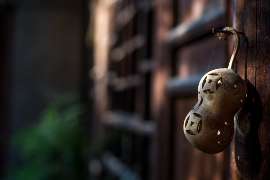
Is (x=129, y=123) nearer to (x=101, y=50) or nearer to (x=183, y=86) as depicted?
(x=183, y=86)

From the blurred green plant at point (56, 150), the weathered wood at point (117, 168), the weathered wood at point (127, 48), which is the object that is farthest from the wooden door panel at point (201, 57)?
the blurred green plant at point (56, 150)

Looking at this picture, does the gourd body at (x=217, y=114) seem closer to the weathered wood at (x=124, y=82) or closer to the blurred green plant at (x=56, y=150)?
the weathered wood at (x=124, y=82)

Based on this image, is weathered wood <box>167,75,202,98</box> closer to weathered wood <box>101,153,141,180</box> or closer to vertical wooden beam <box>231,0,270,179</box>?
vertical wooden beam <box>231,0,270,179</box>

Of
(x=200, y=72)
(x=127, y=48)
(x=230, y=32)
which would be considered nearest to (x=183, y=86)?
(x=200, y=72)

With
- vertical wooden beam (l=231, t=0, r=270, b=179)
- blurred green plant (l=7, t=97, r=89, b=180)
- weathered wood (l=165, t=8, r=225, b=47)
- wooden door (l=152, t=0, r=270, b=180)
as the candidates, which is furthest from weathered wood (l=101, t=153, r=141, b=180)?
vertical wooden beam (l=231, t=0, r=270, b=179)

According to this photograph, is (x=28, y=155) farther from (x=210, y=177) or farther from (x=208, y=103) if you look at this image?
(x=208, y=103)

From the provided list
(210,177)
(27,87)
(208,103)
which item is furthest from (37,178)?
(208,103)
